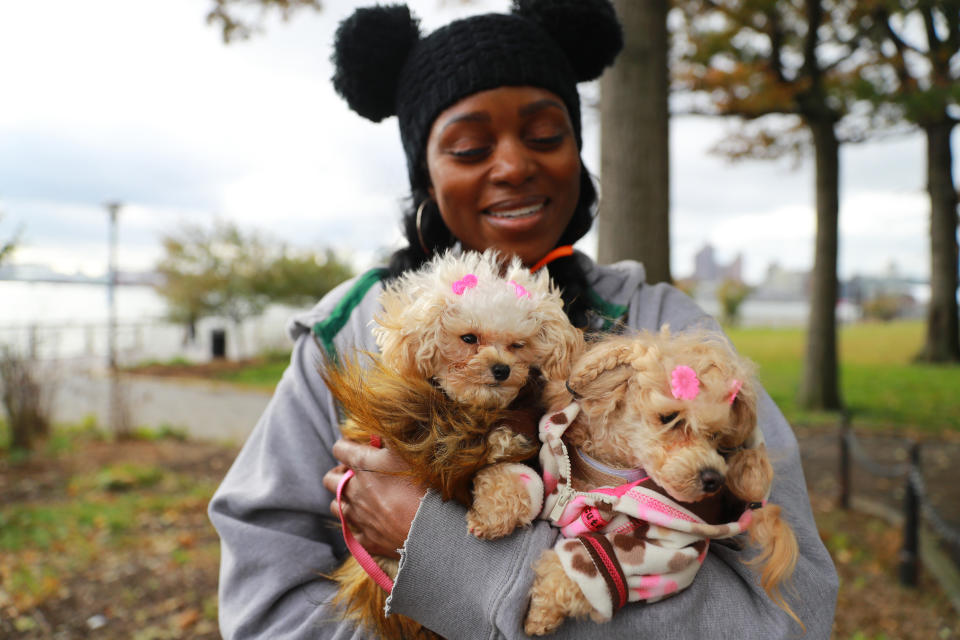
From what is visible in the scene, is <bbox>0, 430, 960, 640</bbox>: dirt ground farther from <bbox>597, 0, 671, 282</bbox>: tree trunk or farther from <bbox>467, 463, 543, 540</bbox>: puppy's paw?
<bbox>467, 463, 543, 540</bbox>: puppy's paw

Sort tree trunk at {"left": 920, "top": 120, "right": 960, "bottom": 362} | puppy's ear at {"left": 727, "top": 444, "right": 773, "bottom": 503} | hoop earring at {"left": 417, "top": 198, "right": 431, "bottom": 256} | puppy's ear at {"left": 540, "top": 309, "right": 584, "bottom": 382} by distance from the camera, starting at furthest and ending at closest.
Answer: tree trunk at {"left": 920, "top": 120, "right": 960, "bottom": 362}
hoop earring at {"left": 417, "top": 198, "right": 431, "bottom": 256}
puppy's ear at {"left": 540, "top": 309, "right": 584, "bottom": 382}
puppy's ear at {"left": 727, "top": 444, "right": 773, "bottom": 503}

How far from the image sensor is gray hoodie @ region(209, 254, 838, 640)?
1.39 meters

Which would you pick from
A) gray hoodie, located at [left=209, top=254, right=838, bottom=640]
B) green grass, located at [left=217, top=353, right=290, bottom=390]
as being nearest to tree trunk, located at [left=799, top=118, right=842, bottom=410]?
gray hoodie, located at [left=209, top=254, right=838, bottom=640]

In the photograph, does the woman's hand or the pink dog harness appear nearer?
the pink dog harness

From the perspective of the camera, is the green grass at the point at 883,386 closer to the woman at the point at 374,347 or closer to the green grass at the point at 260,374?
the woman at the point at 374,347

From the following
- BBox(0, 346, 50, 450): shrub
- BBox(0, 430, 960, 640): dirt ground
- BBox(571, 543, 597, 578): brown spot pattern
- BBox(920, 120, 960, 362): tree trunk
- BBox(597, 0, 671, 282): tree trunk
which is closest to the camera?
BBox(571, 543, 597, 578): brown spot pattern

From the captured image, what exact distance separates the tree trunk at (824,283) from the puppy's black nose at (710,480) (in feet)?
36.1

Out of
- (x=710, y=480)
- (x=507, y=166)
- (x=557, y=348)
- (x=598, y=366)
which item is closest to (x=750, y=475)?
(x=710, y=480)

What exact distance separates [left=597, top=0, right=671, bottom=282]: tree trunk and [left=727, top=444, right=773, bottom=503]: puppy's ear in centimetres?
206

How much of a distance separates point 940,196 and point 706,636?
18033 millimetres

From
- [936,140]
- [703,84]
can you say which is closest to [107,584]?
[703,84]

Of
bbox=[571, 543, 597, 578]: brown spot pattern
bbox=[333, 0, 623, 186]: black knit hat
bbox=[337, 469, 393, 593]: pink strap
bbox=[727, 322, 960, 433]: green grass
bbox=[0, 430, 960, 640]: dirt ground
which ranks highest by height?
bbox=[333, 0, 623, 186]: black knit hat

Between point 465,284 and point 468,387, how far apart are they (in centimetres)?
26

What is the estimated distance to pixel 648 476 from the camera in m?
1.46
